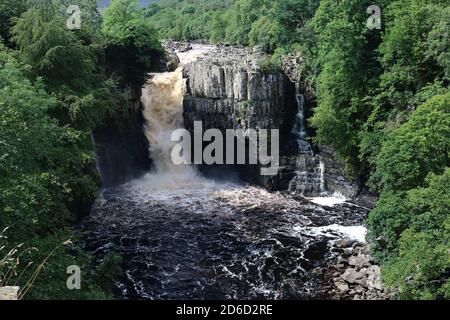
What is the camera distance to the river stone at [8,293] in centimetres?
810

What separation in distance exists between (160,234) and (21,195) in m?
12.1

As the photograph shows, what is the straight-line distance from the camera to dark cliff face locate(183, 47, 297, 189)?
3288 centimetres

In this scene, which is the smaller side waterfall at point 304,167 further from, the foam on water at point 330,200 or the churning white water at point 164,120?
the churning white water at point 164,120

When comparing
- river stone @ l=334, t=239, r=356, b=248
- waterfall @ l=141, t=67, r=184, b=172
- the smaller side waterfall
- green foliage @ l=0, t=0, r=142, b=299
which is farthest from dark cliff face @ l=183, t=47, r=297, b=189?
river stone @ l=334, t=239, r=356, b=248

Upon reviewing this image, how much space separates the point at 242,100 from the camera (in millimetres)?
33125

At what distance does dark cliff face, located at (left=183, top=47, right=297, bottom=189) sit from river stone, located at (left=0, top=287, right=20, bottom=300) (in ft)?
83.5

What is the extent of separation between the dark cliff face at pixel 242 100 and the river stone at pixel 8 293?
83.5 ft

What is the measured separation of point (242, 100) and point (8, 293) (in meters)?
26.3

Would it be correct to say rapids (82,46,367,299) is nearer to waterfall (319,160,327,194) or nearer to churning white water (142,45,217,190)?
churning white water (142,45,217,190)

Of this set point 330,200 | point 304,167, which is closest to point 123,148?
point 304,167
